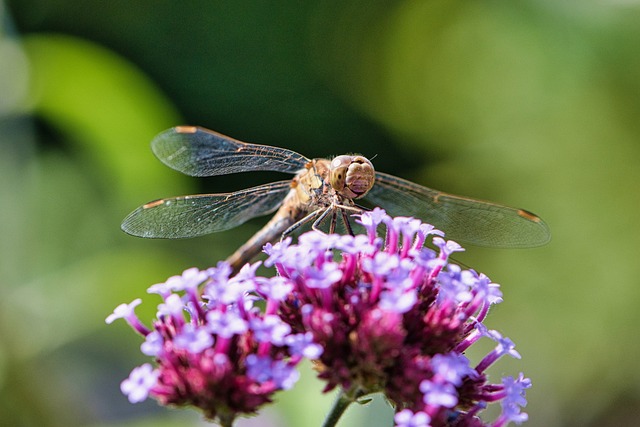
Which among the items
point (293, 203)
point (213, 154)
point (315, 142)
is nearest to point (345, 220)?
point (293, 203)

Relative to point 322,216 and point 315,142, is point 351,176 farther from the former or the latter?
point 315,142

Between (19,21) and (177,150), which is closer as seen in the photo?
(177,150)

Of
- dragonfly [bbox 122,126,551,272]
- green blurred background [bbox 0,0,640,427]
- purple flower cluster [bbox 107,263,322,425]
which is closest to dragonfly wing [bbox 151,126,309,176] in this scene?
dragonfly [bbox 122,126,551,272]

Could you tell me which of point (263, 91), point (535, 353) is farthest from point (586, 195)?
point (263, 91)

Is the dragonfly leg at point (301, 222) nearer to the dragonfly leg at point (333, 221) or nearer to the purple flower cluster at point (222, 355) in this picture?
the dragonfly leg at point (333, 221)

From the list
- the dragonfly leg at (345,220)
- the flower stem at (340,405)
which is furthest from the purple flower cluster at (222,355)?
the dragonfly leg at (345,220)

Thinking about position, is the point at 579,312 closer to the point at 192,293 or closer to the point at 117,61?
the point at 117,61
